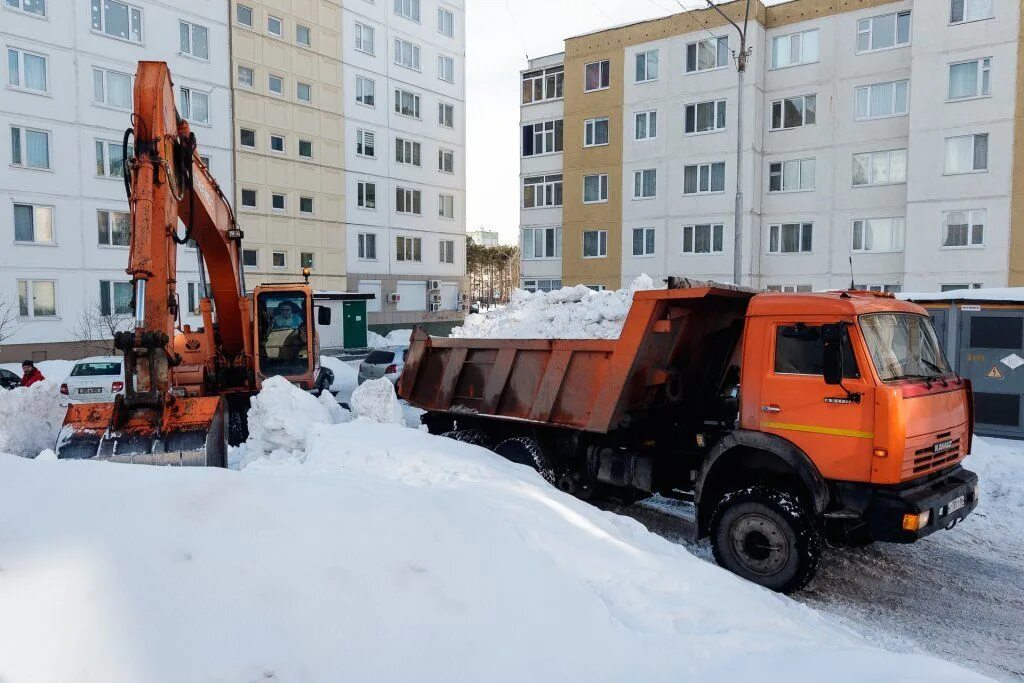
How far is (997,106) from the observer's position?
963 inches

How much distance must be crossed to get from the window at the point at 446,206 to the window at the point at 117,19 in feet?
59.2

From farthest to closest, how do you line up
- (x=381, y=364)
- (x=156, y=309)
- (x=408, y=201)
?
(x=408, y=201) < (x=381, y=364) < (x=156, y=309)

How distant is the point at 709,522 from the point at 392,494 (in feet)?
11.5

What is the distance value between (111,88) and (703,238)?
2466cm

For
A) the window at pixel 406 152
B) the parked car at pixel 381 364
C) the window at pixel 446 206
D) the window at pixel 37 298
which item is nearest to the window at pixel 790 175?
the parked car at pixel 381 364

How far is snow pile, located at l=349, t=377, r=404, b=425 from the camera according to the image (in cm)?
1024

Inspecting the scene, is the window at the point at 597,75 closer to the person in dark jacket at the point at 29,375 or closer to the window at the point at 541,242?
the window at the point at 541,242

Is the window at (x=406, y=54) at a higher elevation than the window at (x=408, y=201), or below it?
higher

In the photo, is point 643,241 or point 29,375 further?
point 643,241

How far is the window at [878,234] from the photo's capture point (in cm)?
2694

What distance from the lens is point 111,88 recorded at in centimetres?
2858

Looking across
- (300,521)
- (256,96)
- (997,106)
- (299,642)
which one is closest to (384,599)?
(299,642)

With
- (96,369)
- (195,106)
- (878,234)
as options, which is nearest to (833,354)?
(96,369)

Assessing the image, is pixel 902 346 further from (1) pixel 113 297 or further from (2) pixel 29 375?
(1) pixel 113 297
